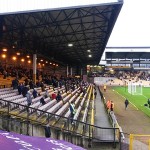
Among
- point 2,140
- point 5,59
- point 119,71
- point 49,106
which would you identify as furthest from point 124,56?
point 2,140

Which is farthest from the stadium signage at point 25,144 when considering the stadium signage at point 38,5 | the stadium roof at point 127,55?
the stadium roof at point 127,55

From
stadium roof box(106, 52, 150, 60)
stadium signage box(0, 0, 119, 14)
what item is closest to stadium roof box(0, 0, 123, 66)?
stadium signage box(0, 0, 119, 14)

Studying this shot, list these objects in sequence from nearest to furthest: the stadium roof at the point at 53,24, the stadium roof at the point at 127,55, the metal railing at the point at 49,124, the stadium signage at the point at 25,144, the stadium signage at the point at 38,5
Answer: the stadium signage at the point at 25,144, the metal railing at the point at 49,124, the stadium signage at the point at 38,5, the stadium roof at the point at 53,24, the stadium roof at the point at 127,55

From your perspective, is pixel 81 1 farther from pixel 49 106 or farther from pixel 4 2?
pixel 49 106

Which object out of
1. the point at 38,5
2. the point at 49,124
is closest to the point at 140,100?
the point at 38,5

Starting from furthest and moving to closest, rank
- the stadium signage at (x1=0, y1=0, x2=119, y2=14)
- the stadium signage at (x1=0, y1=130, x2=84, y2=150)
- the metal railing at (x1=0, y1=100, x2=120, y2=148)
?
the stadium signage at (x1=0, y1=0, x2=119, y2=14)
the metal railing at (x1=0, y1=100, x2=120, y2=148)
the stadium signage at (x1=0, y1=130, x2=84, y2=150)

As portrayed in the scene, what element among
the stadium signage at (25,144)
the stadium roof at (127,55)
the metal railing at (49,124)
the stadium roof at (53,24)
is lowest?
the metal railing at (49,124)

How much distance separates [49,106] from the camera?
26312 mm

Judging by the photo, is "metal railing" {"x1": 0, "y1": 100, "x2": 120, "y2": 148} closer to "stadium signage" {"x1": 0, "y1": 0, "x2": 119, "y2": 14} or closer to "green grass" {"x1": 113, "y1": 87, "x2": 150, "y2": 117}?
"stadium signage" {"x1": 0, "y1": 0, "x2": 119, "y2": 14}

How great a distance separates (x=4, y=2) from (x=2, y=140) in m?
18.5

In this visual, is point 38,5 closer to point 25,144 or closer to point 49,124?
point 49,124

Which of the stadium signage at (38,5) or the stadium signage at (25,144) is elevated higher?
the stadium signage at (38,5)

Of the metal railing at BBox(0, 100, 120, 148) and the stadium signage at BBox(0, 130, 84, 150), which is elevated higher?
the stadium signage at BBox(0, 130, 84, 150)

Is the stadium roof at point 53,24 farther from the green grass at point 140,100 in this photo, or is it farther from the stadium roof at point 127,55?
the stadium roof at point 127,55
